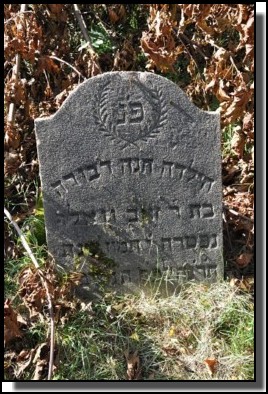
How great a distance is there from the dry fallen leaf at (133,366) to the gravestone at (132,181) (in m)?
0.48

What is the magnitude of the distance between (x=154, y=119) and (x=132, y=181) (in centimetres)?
36

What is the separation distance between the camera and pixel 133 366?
2.82 metres

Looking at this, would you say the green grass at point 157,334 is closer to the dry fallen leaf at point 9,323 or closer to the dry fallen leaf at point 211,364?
the dry fallen leaf at point 211,364

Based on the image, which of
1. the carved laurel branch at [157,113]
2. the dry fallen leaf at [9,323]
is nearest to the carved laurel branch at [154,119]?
the carved laurel branch at [157,113]

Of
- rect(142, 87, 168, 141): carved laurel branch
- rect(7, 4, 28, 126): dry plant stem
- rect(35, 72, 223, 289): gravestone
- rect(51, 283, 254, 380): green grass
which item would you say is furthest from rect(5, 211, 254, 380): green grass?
rect(7, 4, 28, 126): dry plant stem

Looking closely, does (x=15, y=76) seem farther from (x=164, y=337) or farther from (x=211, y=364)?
(x=211, y=364)

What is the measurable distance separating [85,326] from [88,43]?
2.02 meters

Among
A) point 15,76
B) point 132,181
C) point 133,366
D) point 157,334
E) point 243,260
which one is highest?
point 15,76

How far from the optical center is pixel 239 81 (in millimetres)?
3531

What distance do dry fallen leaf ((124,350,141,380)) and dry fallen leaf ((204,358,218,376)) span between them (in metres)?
0.34

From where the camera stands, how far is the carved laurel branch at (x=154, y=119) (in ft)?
9.54

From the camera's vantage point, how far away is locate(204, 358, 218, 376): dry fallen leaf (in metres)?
2.81

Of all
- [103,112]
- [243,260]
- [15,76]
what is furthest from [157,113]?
[15,76]

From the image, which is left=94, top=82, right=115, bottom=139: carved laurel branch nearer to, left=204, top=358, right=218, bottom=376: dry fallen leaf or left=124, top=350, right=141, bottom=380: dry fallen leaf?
left=124, top=350, right=141, bottom=380: dry fallen leaf
